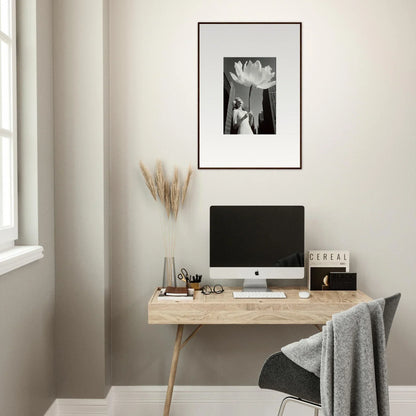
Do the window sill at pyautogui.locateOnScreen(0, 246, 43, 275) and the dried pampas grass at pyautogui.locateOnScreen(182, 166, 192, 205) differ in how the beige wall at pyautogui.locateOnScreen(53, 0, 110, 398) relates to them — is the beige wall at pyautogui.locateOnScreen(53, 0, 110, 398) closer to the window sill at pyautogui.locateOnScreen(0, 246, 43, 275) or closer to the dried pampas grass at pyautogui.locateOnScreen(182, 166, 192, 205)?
the window sill at pyautogui.locateOnScreen(0, 246, 43, 275)

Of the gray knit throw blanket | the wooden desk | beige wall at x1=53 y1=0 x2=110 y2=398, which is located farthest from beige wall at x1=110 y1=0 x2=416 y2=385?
the gray knit throw blanket

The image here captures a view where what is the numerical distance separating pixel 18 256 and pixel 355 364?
1419 mm

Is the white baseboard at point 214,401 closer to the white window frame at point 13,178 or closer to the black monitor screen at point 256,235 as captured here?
the black monitor screen at point 256,235

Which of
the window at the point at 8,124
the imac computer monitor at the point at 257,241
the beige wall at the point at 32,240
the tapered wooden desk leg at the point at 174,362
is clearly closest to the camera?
the beige wall at the point at 32,240

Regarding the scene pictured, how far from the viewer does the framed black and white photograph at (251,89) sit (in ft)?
9.28

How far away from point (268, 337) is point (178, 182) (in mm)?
1049

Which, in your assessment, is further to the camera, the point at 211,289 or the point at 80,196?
the point at 211,289

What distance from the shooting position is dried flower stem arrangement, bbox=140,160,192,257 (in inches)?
110

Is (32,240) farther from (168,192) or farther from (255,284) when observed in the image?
(255,284)

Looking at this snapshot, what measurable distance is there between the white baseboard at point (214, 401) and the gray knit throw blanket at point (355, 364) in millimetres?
1097

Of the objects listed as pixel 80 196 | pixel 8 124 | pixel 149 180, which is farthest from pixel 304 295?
pixel 8 124

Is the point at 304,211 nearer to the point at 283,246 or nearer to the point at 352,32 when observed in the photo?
the point at 283,246

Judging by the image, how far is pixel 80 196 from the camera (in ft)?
8.72

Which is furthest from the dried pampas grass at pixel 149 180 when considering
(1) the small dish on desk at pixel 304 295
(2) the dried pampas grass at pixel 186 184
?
(1) the small dish on desk at pixel 304 295
